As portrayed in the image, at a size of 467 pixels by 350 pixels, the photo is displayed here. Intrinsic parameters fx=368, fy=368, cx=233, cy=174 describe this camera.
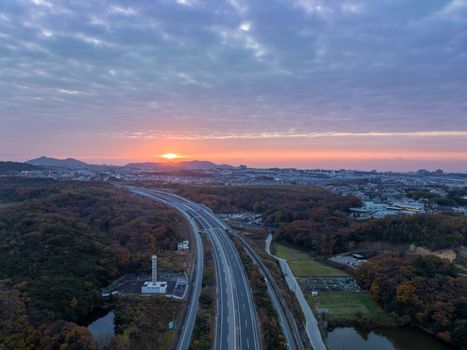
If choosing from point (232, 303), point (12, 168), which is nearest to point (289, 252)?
point (232, 303)

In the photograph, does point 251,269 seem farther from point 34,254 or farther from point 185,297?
Result: point 34,254

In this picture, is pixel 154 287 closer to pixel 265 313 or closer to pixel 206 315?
pixel 206 315

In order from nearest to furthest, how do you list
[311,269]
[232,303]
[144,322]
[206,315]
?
[144,322] → [206,315] → [232,303] → [311,269]

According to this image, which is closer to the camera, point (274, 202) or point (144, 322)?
point (144, 322)

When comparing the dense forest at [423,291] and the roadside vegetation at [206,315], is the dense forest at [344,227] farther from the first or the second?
the roadside vegetation at [206,315]

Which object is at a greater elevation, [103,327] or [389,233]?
[389,233]

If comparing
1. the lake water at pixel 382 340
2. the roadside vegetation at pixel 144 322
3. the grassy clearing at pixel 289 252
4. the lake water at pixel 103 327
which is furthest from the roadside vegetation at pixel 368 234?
the lake water at pixel 103 327
